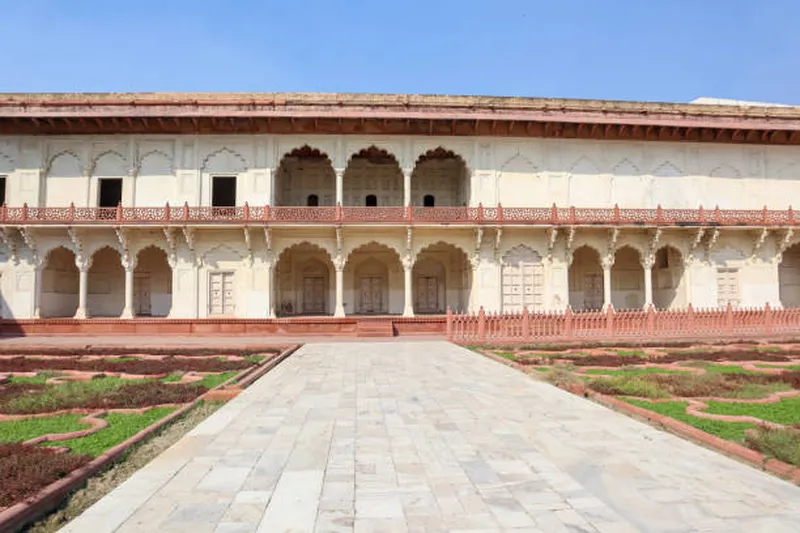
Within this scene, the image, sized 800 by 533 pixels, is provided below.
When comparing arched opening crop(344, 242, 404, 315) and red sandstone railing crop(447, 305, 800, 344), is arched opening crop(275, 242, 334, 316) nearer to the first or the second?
arched opening crop(344, 242, 404, 315)

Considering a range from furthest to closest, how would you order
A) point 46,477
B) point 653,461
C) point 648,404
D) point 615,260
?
1. point 615,260
2. point 648,404
3. point 653,461
4. point 46,477

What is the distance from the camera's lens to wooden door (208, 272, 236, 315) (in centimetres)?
1895

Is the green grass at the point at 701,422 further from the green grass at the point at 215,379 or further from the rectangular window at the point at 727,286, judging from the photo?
the rectangular window at the point at 727,286

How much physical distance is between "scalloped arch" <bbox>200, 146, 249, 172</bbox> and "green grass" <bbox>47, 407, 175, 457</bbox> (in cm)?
1472

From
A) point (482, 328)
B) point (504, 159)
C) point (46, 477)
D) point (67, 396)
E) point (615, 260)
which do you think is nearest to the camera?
point (46, 477)

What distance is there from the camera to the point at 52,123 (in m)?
18.4

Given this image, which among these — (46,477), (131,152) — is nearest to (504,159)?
(131,152)

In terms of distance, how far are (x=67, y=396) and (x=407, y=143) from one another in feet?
49.4

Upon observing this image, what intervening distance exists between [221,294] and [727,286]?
19.9m

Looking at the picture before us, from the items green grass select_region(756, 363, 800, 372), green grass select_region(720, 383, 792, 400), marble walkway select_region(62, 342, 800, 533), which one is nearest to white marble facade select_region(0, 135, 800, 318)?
green grass select_region(756, 363, 800, 372)

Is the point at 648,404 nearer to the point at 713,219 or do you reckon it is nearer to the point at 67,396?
the point at 67,396

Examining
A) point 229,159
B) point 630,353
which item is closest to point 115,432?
point 630,353

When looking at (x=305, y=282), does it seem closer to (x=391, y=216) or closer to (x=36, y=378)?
(x=391, y=216)

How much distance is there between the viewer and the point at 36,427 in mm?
5039
